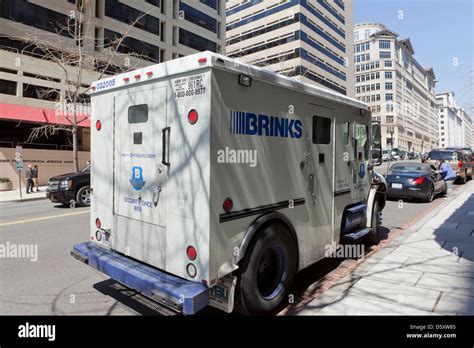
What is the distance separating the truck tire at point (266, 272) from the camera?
11.9ft

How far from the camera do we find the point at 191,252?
3.40 m

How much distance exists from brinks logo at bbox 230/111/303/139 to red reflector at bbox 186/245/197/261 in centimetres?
126

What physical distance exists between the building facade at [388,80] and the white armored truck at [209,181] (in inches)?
4020

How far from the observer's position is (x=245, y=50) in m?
67.4

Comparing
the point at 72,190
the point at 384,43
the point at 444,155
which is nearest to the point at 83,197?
the point at 72,190

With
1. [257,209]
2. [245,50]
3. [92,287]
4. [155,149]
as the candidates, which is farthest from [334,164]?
[245,50]

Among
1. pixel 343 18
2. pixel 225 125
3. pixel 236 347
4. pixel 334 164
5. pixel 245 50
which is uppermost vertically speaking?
pixel 343 18

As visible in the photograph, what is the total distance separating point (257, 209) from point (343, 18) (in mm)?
83658

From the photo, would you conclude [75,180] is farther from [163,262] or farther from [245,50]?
[245,50]

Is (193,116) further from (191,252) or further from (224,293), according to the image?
(224,293)

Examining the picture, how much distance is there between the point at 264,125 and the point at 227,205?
1.06 m

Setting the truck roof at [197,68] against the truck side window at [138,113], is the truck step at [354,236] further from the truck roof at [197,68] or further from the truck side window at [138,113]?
the truck side window at [138,113]

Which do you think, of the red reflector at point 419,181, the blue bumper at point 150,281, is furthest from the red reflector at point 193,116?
the red reflector at point 419,181

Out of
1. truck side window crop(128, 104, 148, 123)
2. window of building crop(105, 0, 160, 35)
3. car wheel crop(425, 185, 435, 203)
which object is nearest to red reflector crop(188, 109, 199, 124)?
truck side window crop(128, 104, 148, 123)
